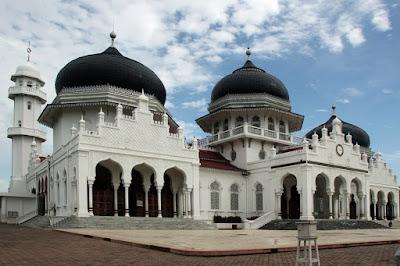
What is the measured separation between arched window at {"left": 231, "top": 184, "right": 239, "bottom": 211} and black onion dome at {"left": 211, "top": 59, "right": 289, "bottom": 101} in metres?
9.67

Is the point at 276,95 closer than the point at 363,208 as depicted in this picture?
No

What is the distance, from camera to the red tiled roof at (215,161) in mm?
33253

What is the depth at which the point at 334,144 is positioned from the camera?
110 ft

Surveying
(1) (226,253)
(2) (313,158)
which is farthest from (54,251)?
(2) (313,158)

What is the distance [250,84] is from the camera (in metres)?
39.2

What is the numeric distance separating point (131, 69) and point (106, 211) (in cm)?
1207

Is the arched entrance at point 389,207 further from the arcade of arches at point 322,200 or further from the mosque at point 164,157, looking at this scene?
the arcade of arches at point 322,200

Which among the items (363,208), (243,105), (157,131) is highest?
(243,105)

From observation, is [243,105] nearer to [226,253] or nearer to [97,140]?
[97,140]

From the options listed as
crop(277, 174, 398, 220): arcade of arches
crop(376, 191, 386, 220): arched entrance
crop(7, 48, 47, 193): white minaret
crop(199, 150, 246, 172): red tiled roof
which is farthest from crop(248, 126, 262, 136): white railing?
crop(7, 48, 47, 193): white minaret

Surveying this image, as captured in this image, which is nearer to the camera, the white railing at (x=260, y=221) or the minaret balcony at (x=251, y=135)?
the white railing at (x=260, y=221)


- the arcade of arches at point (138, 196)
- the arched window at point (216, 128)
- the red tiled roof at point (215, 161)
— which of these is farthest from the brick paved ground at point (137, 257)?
the arched window at point (216, 128)

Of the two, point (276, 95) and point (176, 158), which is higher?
point (276, 95)

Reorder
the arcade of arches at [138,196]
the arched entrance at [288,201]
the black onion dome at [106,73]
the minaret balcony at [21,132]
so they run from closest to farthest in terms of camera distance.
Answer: the arcade of arches at [138,196]
the black onion dome at [106,73]
the arched entrance at [288,201]
the minaret balcony at [21,132]
